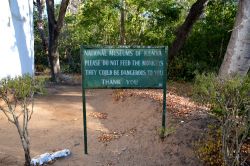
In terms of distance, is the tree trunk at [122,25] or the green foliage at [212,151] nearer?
the green foliage at [212,151]

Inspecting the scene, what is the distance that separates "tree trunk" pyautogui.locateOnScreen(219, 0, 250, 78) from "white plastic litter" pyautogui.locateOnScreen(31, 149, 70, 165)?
2.88 metres

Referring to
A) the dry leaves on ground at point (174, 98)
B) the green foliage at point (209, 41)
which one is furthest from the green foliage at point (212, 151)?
the green foliage at point (209, 41)

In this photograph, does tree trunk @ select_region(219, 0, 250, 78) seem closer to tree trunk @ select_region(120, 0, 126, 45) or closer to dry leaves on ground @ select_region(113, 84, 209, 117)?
dry leaves on ground @ select_region(113, 84, 209, 117)

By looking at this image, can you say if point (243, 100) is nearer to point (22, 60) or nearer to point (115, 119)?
point (115, 119)

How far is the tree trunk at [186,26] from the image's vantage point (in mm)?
12641

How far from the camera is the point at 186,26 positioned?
42.6 feet

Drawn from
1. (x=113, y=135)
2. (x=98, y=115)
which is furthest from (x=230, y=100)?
(x=98, y=115)

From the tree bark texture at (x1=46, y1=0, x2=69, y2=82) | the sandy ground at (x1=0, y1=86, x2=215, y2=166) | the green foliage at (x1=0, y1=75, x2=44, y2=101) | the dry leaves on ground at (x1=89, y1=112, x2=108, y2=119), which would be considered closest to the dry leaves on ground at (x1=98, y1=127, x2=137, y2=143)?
the sandy ground at (x1=0, y1=86, x2=215, y2=166)

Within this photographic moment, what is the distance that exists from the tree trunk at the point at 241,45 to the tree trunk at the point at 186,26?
18.3 feet

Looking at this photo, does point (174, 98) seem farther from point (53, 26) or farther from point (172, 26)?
point (53, 26)

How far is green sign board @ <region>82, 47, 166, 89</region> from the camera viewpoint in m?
6.73

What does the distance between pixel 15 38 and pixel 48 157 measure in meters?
5.59

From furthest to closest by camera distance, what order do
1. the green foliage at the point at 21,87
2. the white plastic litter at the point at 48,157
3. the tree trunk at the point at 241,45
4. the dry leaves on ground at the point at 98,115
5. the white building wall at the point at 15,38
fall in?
the white building wall at the point at 15,38 → the dry leaves on ground at the point at 98,115 → the tree trunk at the point at 241,45 → the white plastic litter at the point at 48,157 → the green foliage at the point at 21,87

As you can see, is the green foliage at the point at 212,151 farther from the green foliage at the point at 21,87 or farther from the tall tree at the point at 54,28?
the tall tree at the point at 54,28
